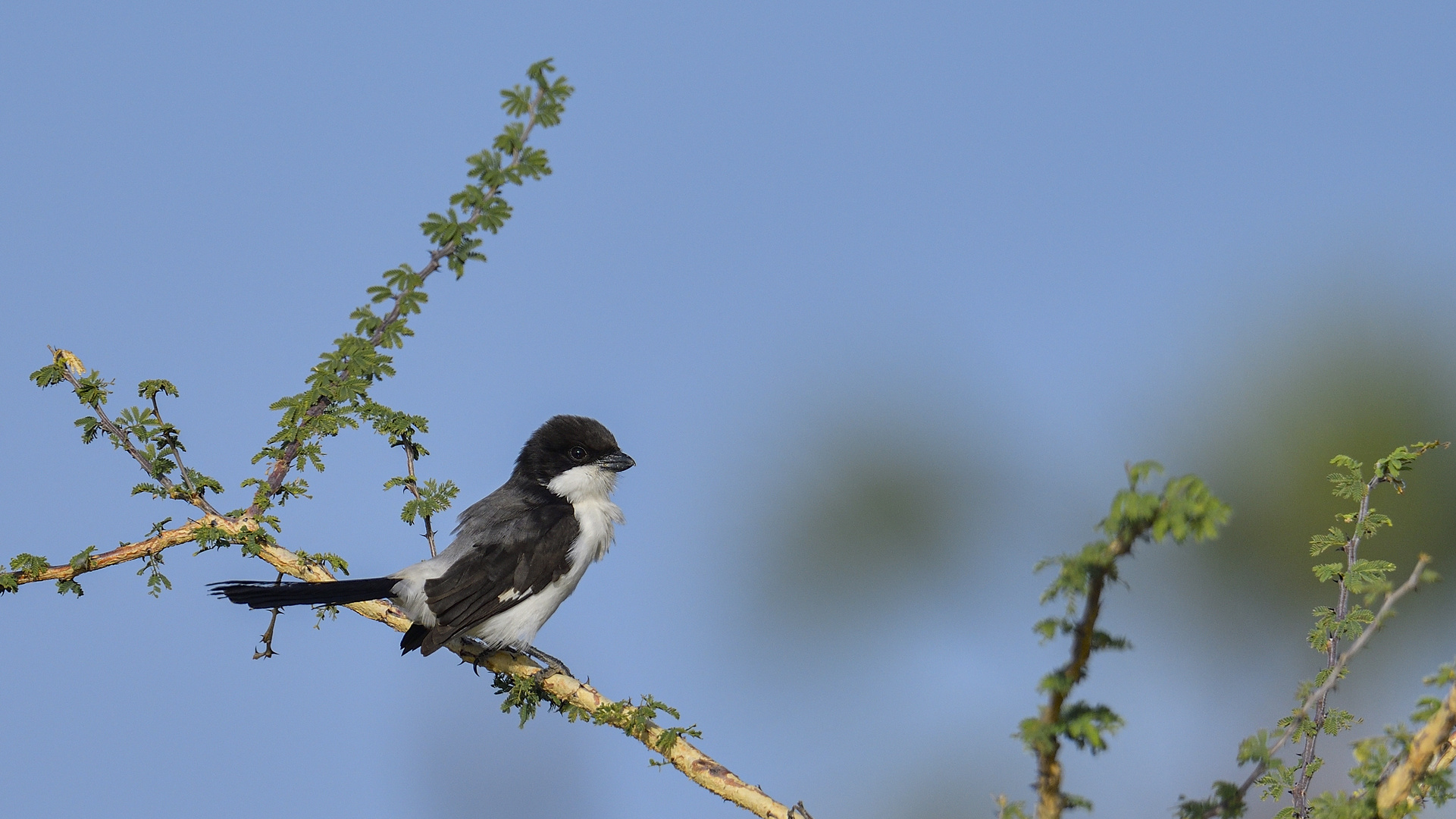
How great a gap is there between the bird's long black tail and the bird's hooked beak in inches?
89.2

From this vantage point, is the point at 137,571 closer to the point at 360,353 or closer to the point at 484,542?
the point at 360,353

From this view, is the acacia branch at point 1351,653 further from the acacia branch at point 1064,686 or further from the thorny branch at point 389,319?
the thorny branch at point 389,319

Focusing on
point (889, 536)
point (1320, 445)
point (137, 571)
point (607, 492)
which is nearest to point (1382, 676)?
point (1320, 445)

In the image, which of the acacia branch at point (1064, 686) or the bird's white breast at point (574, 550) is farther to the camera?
the bird's white breast at point (574, 550)

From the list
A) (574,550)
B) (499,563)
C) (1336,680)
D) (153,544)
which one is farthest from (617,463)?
(1336,680)

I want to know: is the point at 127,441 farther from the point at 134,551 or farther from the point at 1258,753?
the point at 1258,753

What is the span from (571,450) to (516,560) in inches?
42.8

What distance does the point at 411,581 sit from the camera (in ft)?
19.4

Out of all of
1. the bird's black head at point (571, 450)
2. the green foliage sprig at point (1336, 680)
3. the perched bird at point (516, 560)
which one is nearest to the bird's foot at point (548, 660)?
the perched bird at point (516, 560)

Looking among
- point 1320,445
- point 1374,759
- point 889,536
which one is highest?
point 1320,445

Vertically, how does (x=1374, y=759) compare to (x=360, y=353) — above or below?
below

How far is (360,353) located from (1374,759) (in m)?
3.38

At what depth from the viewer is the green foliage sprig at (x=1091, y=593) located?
1845 mm

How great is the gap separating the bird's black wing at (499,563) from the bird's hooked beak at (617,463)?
38cm
